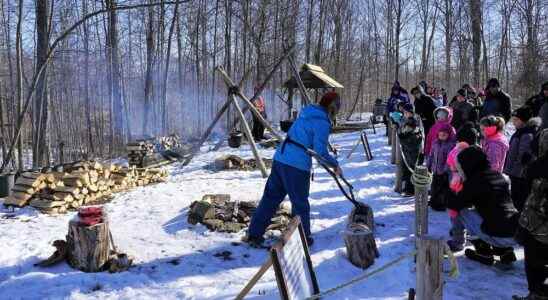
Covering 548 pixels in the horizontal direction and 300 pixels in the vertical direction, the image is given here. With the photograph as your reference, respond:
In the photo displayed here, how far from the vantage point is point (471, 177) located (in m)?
4.70

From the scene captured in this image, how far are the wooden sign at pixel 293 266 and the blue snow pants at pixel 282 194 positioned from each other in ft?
3.82

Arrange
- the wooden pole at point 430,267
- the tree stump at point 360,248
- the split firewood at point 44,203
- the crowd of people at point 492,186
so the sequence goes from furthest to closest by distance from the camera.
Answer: the split firewood at point 44,203 → the tree stump at point 360,248 → the crowd of people at point 492,186 → the wooden pole at point 430,267

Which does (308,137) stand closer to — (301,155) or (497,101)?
(301,155)

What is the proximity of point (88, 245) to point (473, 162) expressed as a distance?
13.4ft

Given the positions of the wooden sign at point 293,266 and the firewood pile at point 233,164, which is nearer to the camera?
the wooden sign at point 293,266

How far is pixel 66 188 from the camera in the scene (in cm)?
747

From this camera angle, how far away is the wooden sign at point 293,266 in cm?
310

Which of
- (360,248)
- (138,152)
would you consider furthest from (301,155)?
(138,152)

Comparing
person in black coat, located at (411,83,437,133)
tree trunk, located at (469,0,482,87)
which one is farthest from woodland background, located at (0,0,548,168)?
person in black coat, located at (411,83,437,133)

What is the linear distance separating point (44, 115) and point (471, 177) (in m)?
11.7

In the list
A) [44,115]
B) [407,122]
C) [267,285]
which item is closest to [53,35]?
[44,115]

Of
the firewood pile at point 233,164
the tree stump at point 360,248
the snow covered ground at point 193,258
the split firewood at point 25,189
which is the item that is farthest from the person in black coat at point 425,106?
the split firewood at point 25,189

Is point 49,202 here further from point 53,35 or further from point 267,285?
point 53,35

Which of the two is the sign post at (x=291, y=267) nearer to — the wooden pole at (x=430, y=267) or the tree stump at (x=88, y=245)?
the wooden pole at (x=430, y=267)
